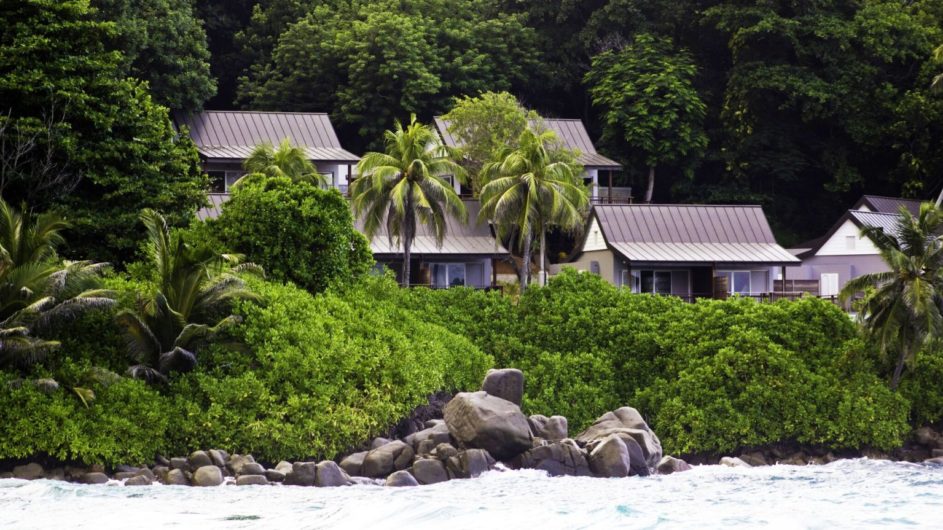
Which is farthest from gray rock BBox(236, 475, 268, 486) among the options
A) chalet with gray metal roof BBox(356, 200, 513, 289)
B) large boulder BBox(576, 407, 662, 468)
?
chalet with gray metal roof BBox(356, 200, 513, 289)

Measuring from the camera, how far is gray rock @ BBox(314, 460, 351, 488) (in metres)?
25.8

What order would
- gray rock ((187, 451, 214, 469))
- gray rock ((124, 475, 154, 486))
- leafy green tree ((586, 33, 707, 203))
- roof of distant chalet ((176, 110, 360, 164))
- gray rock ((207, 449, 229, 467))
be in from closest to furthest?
gray rock ((124, 475, 154, 486)) < gray rock ((187, 451, 214, 469)) < gray rock ((207, 449, 229, 467)) < roof of distant chalet ((176, 110, 360, 164)) < leafy green tree ((586, 33, 707, 203))

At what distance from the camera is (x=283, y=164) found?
176 feet

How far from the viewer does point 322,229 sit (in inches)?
1320

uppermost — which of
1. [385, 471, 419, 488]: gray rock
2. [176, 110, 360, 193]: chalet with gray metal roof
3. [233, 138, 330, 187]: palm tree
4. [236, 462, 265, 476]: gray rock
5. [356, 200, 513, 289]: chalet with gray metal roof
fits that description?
[176, 110, 360, 193]: chalet with gray metal roof

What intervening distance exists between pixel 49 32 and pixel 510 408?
14984mm

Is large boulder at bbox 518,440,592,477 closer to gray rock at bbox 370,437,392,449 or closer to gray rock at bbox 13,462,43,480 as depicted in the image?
gray rock at bbox 370,437,392,449

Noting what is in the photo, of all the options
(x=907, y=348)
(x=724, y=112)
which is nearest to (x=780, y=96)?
(x=724, y=112)

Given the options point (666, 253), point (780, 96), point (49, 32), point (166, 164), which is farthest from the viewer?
point (780, 96)

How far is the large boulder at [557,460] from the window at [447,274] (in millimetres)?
31364

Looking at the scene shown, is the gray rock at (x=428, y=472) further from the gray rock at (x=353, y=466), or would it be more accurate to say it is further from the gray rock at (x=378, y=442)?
the gray rock at (x=378, y=442)

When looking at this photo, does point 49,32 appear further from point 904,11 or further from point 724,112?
point 904,11

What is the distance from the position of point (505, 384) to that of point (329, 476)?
5.92 meters

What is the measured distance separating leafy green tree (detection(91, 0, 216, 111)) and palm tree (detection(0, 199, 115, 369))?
96.4ft
